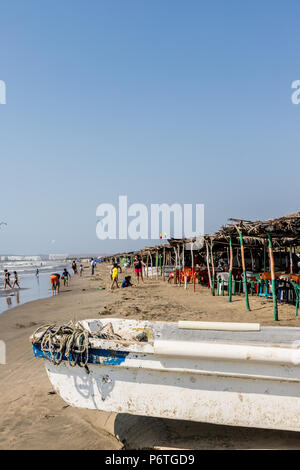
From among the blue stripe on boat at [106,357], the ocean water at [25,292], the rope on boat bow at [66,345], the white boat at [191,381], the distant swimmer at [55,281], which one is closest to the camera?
the white boat at [191,381]

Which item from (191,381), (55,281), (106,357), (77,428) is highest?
(106,357)

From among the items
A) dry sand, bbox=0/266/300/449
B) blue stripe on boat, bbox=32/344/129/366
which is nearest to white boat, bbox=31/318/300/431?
blue stripe on boat, bbox=32/344/129/366

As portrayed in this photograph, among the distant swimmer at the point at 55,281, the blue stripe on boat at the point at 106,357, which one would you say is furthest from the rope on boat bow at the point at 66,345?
the distant swimmer at the point at 55,281

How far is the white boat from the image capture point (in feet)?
11.0

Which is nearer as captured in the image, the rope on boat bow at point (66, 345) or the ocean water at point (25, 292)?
the rope on boat bow at point (66, 345)

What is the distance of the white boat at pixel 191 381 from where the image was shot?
334cm

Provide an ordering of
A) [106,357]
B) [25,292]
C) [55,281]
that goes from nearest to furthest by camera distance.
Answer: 1. [106,357]
2. [55,281]
3. [25,292]

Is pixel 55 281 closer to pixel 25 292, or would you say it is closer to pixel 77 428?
pixel 25 292

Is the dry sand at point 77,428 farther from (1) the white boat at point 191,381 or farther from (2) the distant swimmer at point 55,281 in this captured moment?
(2) the distant swimmer at point 55,281

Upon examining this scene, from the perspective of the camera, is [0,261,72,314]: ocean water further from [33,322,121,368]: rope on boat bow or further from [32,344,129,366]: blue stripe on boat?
[32,344,129,366]: blue stripe on boat

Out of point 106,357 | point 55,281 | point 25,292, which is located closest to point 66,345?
point 106,357

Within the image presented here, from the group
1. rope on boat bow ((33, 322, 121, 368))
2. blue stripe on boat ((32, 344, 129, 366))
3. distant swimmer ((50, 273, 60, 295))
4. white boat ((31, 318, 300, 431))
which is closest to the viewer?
white boat ((31, 318, 300, 431))

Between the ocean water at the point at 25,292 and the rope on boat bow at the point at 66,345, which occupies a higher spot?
the rope on boat bow at the point at 66,345

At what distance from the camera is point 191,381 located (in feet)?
11.7
